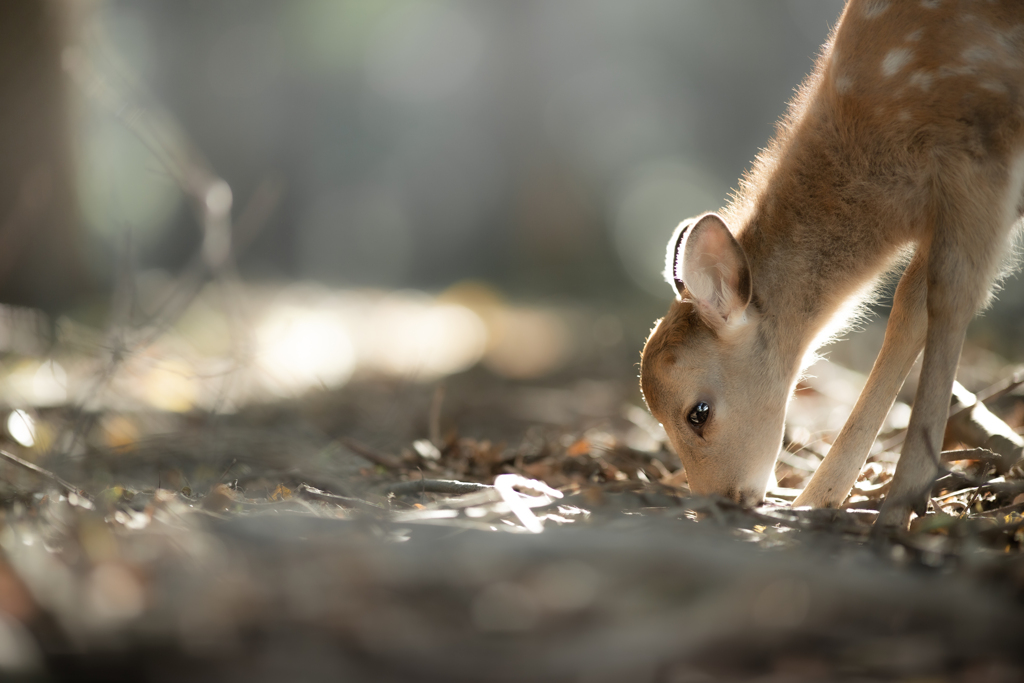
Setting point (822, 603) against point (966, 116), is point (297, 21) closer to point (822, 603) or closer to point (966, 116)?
point (966, 116)

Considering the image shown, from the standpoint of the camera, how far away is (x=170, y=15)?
715 inches

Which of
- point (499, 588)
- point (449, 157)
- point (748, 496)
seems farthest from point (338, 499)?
point (449, 157)

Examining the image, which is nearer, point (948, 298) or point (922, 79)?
point (948, 298)

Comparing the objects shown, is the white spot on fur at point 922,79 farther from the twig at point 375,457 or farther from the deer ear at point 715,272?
the twig at point 375,457

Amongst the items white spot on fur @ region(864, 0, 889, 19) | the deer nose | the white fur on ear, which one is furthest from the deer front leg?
white spot on fur @ region(864, 0, 889, 19)

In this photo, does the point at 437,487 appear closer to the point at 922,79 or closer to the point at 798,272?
the point at 798,272

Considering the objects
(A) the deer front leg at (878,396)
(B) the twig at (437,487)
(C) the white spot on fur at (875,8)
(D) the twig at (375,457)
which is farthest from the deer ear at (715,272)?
(D) the twig at (375,457)

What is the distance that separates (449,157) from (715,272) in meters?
18.4

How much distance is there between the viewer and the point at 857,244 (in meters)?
3.09

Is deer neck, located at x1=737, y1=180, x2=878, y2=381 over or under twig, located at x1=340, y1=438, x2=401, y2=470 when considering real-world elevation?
over

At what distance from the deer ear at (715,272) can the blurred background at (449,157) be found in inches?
161

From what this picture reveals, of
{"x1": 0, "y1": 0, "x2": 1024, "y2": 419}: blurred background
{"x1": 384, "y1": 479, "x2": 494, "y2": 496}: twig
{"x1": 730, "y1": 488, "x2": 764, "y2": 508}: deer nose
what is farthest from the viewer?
{"x1": 0, "y1": 0, "x2": 1024, "y2": 419}: blurred background

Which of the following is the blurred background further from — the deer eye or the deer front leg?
the deer eye

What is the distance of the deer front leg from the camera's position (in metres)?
2.77
